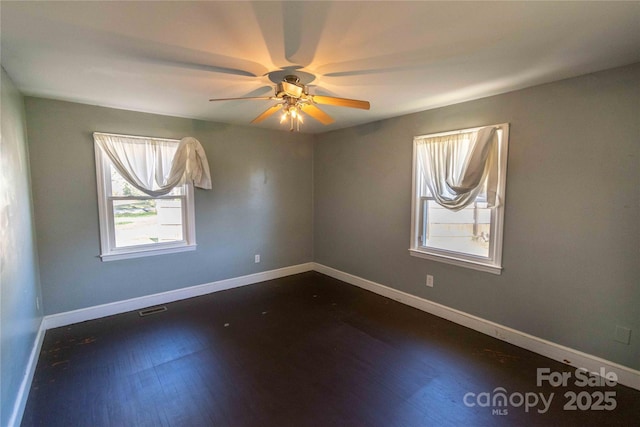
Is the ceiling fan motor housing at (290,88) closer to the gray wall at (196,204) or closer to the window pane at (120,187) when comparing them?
the gray wall at (196,204)

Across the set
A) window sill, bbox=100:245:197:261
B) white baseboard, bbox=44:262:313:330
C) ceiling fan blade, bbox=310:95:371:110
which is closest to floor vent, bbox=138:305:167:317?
white baseboard, bbox=44:262:313:330

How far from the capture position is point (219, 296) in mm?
3938

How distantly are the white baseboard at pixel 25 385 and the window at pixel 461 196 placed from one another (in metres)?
3.61

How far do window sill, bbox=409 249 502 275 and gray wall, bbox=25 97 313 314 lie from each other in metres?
2.12

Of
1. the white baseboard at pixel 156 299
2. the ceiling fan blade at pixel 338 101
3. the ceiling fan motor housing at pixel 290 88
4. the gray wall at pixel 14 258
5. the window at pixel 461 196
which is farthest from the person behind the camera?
the white baseboard at pixel 156 299

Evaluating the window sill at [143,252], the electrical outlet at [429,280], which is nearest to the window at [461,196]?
the electrical outlet at [429,280]

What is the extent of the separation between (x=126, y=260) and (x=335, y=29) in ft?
11.2

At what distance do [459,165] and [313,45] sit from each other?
2.05m

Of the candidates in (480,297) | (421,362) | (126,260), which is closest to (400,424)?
(421,362)

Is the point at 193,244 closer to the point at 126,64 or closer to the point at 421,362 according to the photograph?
the point at 126,64

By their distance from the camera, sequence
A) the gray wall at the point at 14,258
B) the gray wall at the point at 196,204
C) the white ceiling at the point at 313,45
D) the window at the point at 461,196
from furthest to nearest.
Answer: the gray wall at the point at 196,204 < the window at the point at 461,196 < the gray wall at the point at 14,258 < the white ceiling at the point at 313,45

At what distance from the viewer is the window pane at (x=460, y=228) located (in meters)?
2.98

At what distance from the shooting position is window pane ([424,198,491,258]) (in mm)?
2976

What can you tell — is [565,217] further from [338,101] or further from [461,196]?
[338,101]
